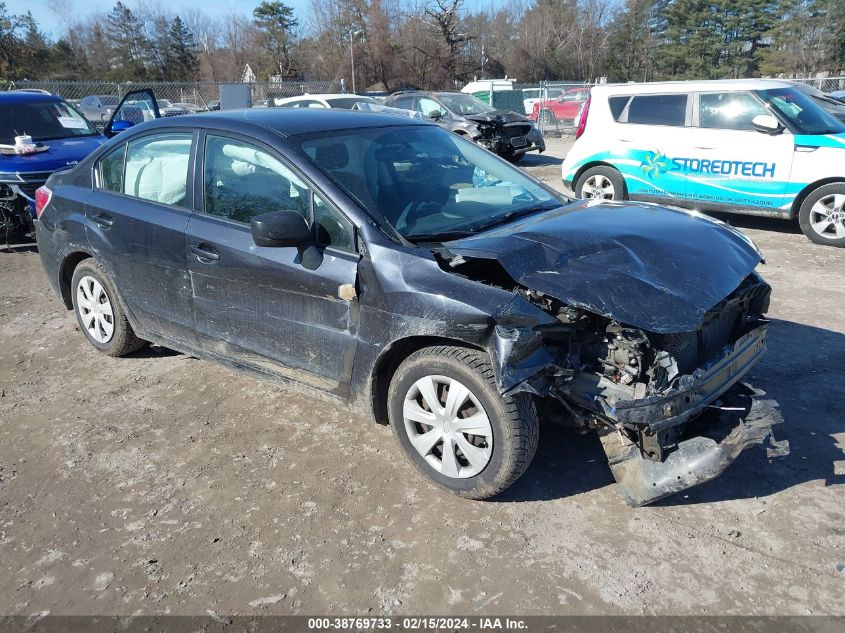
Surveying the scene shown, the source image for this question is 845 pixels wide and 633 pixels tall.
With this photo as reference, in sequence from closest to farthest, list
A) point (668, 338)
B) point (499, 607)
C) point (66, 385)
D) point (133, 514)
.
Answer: point (499, 607) → point (668, 338) → point (133, 514) → point (66, 385)

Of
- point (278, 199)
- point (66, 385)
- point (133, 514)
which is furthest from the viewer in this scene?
point (66, 385)

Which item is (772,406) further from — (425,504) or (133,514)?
(133,514)

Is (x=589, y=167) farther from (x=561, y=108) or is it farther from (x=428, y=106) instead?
(x=561, y=108)

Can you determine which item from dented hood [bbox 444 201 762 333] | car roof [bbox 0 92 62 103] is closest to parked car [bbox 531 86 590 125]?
car roof [bbox 0 92 62 103]

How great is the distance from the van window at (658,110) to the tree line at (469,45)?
44.4 metres

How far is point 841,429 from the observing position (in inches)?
146

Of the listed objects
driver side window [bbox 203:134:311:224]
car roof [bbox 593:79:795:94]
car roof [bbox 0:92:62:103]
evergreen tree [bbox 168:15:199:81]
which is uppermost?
evergreen tree [bbox 168:15:199:81]

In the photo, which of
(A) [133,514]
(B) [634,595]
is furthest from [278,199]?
(B) [634,595]

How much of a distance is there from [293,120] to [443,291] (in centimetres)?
164

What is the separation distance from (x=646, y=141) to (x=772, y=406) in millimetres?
6462

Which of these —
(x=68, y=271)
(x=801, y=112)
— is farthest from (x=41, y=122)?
(x=801, y=112)

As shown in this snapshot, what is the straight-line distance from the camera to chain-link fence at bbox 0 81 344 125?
17919 mm

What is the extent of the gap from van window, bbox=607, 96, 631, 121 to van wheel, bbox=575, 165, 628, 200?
718 mm

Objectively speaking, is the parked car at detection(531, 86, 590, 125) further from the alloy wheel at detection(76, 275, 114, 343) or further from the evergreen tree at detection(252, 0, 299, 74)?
the evergreen tree at detection(252, 0, 299, 74)
